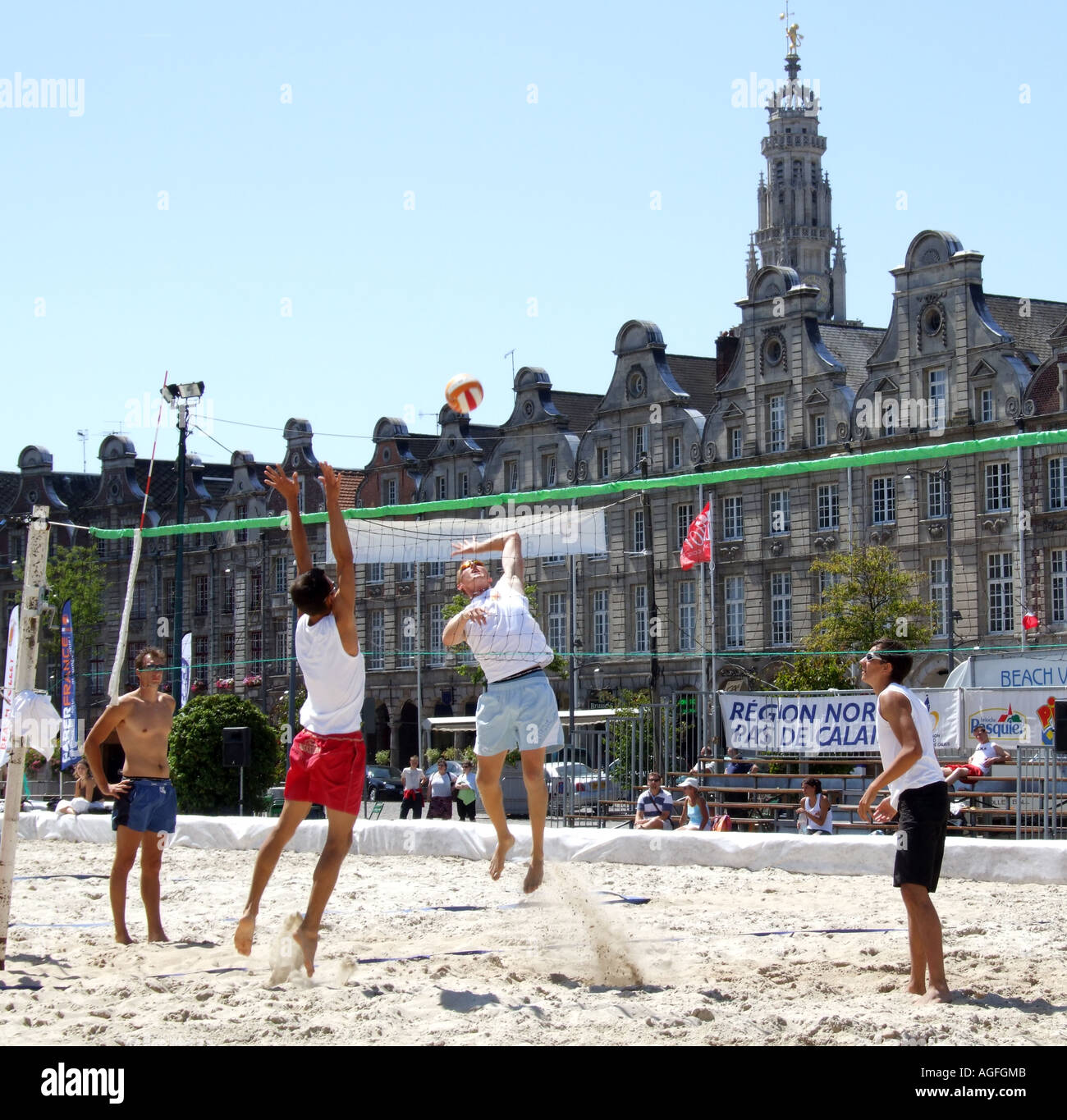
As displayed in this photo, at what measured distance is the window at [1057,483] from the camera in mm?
31719

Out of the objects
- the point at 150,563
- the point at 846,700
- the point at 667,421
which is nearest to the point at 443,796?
the point at 846,700

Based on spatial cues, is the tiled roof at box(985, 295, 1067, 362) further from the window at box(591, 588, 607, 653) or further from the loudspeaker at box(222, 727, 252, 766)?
the loudspeaker at box(222, 727, 252, 766)

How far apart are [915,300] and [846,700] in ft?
68.3

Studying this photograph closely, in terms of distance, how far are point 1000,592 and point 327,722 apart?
28917 mm

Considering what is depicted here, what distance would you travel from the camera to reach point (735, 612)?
37.9 m

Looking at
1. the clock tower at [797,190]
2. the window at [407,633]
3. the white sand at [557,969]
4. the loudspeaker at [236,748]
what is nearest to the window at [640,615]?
the window at [407,633]

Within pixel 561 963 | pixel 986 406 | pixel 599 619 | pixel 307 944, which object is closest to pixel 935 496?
pixel 986 406

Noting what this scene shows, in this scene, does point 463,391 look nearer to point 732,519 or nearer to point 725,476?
point 725,476

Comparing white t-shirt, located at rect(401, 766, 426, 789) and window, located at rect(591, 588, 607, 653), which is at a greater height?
window, located at rect(591, 588, 607, 653)

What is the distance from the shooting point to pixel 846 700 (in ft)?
51.9

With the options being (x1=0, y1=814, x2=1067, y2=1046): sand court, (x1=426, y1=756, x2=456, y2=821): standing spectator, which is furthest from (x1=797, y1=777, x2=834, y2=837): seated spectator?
(x1=426, y1=756, x2=456, y2=821): standing spectator

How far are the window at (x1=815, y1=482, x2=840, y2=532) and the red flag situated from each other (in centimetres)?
1417

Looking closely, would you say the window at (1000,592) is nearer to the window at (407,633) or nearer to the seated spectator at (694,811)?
the window at (407,633)

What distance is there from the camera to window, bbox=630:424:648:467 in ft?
132
